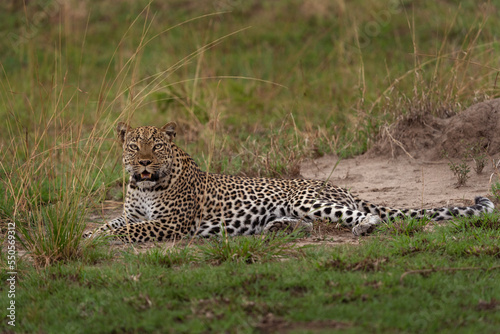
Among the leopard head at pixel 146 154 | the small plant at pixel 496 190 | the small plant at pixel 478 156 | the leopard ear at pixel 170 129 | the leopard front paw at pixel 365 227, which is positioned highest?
the leopard ear at pixel 170 129

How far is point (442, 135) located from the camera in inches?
413

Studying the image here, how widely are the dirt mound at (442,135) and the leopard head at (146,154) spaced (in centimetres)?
399

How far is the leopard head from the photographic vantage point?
7848 mm

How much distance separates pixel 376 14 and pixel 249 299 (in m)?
15.9

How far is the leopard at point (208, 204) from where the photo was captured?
7.79 m

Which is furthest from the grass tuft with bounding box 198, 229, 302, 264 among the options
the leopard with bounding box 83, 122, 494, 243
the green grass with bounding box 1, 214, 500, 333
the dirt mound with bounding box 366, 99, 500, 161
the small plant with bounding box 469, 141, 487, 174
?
the dirt mound with bounding box 366, 99, 500, 161

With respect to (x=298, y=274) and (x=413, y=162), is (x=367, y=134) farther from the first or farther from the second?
(x=298, y=274)

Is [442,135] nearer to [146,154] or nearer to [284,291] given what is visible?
[146,154]

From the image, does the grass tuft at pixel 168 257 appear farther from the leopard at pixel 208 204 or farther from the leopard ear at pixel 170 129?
the leopard ear at pixel 170 129

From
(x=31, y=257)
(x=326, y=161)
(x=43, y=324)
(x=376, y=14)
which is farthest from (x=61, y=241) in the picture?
(x=376, y=14)

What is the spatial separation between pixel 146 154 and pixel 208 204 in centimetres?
103

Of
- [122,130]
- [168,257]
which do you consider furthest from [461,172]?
[168,257]

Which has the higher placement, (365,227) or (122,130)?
(122,130)

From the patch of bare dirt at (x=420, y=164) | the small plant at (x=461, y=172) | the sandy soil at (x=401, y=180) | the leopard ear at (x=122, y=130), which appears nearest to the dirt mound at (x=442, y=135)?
the patch of bare dirt at (x=420, y=164)
